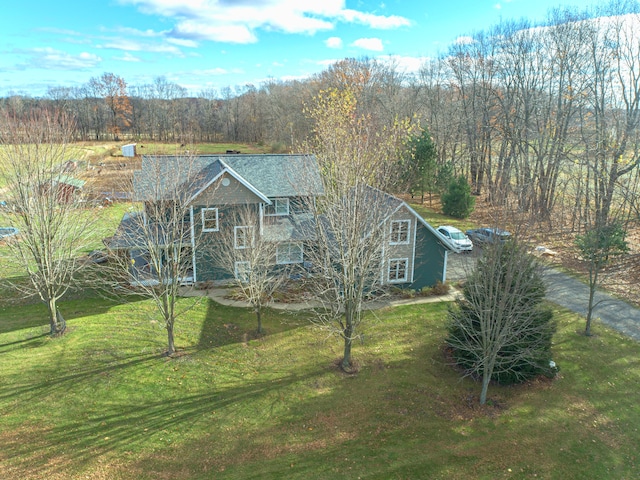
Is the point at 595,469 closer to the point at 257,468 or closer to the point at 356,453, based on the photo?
the point at 356,453

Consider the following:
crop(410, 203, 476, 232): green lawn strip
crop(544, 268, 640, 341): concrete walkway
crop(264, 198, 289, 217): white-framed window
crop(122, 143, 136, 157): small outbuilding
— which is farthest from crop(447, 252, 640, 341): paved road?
crop(122, 143, 136, 157): small outbuilding

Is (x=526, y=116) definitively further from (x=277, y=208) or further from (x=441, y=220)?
(x=277, y=208)

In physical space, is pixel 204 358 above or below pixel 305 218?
below

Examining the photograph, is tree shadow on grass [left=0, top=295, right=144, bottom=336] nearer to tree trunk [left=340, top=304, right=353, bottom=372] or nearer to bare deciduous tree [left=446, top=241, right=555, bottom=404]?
tree trunk [left=340, top=304, right=353, bottom=372]

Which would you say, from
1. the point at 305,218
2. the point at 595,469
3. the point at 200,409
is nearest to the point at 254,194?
the point at 305,218

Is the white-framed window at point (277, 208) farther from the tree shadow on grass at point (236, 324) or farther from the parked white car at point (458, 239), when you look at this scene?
the parked white car at point (458, 239)

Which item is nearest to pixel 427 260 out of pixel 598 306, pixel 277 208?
pixel 598 306

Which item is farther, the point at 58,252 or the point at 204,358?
the point at 58,252
